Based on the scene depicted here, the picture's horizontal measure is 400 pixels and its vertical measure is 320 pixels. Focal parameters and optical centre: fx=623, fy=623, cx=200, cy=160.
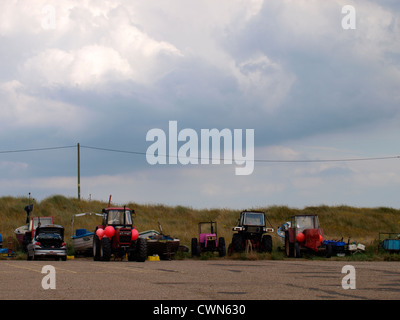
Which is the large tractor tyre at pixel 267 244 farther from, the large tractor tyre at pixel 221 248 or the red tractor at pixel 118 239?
the red tractor at pixel 118 239

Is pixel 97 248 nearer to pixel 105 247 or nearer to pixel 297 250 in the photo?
pixel 105 247

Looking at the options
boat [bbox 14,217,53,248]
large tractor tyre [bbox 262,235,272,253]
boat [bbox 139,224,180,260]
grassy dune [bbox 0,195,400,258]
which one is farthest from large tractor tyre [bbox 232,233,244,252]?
grassy dune [bbox 0,195,400,258]

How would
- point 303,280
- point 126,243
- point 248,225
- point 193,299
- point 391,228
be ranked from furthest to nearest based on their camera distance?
point 391,228 < point 248,225 < point 126,243 < point 303,280 < point 193,299

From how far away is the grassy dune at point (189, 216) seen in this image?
56188mm

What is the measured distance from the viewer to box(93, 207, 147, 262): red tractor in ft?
102

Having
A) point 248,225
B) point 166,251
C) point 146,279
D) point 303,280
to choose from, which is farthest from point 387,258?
point 146,279

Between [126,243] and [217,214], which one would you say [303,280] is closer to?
[126,243]

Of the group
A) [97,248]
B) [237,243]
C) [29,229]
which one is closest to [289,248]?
[237,243]

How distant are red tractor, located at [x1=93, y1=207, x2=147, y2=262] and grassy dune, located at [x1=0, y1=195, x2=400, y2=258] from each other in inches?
788

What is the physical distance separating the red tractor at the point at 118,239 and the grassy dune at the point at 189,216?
2001cm

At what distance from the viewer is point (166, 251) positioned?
3475cm

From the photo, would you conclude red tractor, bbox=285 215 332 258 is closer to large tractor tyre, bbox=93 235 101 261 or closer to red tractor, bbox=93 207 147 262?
red tractor, bbox=93 207 147 262

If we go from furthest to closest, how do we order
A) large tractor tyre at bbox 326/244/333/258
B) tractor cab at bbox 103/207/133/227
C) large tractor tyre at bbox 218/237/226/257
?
large tractor tyre at bbox 218/237/226/257, large tractor tyre at bbox 326/244/333/258, tractor cab at bbox 103/207/133/227
